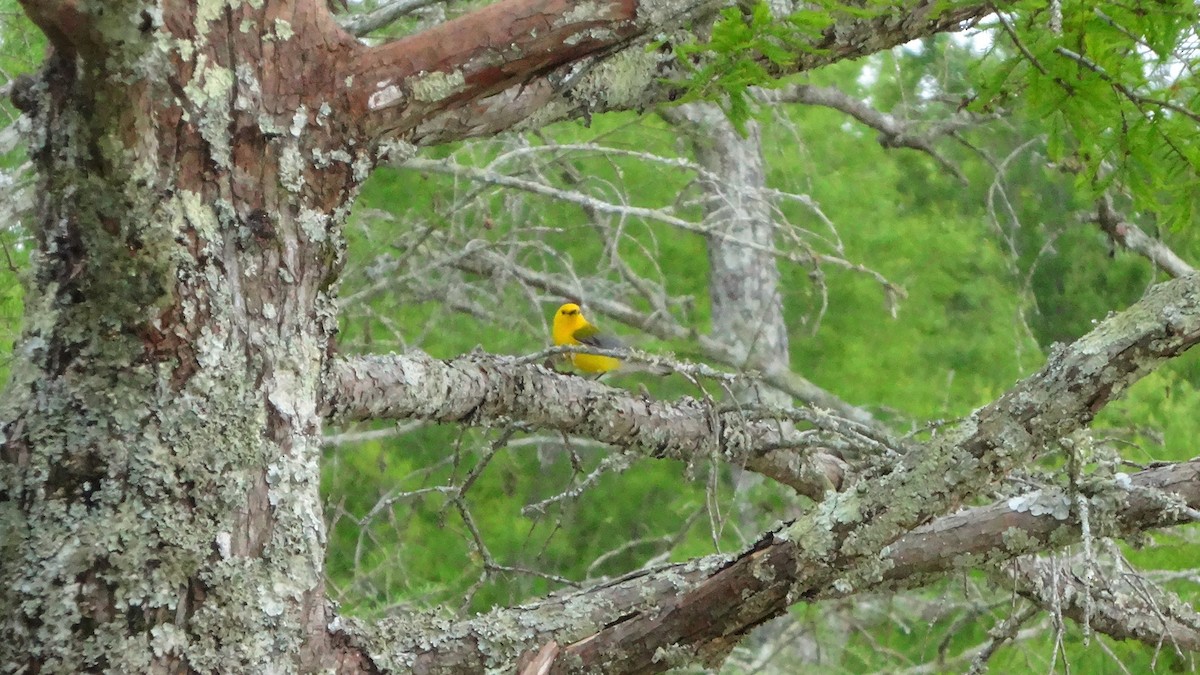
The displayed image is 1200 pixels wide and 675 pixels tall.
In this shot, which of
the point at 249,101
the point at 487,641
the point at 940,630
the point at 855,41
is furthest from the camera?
the point at 940,630

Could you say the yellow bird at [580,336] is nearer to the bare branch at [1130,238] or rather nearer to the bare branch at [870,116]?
the bare branch at [870,116]

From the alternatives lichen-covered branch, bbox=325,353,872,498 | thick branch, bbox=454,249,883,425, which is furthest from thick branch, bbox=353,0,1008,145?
thick branch, bbox=454,249,883,425

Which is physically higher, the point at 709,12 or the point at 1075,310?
the point at 1075,310

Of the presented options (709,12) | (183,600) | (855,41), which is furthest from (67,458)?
(855,41)

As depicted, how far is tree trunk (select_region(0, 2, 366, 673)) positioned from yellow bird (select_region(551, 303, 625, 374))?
416 cm

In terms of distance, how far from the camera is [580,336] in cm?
641

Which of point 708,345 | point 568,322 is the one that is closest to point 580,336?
point 568,322

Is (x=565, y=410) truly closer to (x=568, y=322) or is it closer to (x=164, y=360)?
(x=164, y=360)

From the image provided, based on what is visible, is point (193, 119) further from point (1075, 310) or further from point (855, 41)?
point (1075, 310)

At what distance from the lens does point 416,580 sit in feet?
22.0

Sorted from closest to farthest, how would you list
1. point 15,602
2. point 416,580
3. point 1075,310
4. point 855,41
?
point 15,602 < point 855,41 < point 416,580 < point 1075,310

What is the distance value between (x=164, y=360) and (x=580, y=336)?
4838 millimetres

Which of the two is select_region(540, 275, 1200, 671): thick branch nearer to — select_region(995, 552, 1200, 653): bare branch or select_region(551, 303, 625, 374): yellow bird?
select_region(995, 552, 1200, 653): bare branch

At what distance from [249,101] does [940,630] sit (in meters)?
7.13
